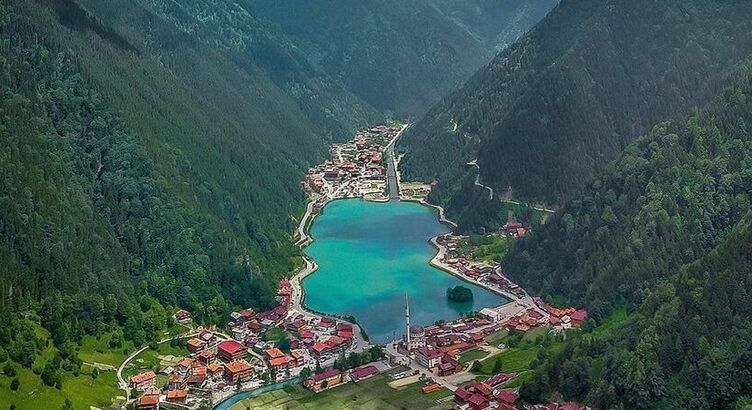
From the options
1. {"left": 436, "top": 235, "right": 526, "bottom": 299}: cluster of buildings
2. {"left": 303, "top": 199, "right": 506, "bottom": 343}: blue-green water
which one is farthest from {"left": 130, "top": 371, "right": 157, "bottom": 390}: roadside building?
{"left": 436, "top": 235, "right": 526, "bottom": 299}: cluster of buildings

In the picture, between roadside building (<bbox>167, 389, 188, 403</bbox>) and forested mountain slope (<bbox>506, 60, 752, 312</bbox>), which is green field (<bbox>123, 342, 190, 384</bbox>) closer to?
roadside building (<bbox>167, 389, 188, 403</bbox>)

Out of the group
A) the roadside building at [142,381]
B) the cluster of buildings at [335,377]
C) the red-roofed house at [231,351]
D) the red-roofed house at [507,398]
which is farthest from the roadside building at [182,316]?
the red-roofed house at [507,398]

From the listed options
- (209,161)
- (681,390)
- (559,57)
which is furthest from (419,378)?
(559,57)

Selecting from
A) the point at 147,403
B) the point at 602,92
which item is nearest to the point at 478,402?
the point at 147,403

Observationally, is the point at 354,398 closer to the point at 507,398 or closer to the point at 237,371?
the point at 237,371

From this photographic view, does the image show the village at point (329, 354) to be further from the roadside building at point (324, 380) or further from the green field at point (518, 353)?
the green field at point (518, 353)

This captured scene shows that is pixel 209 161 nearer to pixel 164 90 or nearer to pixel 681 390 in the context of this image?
pixel 164 90
